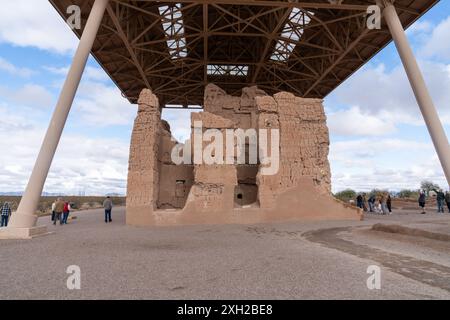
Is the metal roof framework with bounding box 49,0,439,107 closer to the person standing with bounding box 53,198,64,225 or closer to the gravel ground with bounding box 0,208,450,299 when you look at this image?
the person standing with bounding box 53,198,64,225

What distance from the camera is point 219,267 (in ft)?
20.1

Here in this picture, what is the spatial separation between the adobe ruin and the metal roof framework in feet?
15.4

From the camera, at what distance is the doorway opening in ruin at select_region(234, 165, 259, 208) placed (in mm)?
17391

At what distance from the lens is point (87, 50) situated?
1272 cm

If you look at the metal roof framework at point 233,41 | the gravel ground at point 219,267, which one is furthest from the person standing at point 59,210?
the metal roof framework at point 233,41

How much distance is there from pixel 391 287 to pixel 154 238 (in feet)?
24.1

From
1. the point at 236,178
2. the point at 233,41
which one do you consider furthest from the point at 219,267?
the point at 233,41

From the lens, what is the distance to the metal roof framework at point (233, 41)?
1645 cm

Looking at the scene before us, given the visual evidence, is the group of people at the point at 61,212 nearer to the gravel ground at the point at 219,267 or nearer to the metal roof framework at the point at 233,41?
the gravel ground at the point at 219,267

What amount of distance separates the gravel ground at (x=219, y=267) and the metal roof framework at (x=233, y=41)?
1060 centimetres

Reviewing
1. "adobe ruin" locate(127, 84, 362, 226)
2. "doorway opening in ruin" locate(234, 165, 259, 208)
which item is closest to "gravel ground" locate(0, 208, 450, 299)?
"adobe ruin" locate(127, 84, 362, 226)

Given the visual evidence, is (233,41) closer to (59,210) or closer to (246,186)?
(246,186)
